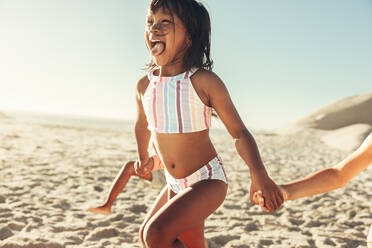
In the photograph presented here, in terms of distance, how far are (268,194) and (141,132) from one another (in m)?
1.17

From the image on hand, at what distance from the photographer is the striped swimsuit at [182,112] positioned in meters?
1.83

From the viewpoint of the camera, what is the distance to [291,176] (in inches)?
270

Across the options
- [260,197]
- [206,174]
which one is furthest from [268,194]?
[206,174]

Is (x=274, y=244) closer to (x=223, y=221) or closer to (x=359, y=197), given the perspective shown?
(x=223, y=221)

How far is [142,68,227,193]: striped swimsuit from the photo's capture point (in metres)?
1.83

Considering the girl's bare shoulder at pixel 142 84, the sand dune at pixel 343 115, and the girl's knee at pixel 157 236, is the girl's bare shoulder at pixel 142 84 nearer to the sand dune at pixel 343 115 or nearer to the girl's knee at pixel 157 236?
the girl's knee at pixel 157 236

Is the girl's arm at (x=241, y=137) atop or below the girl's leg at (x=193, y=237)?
atop

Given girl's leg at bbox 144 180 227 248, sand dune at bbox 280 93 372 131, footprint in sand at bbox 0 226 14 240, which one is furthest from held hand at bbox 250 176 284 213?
sand dune at bbox 280 93 372 131

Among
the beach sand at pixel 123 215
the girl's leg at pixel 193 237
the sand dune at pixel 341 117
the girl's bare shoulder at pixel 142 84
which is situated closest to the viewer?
the girl's leg at pixel 193 237

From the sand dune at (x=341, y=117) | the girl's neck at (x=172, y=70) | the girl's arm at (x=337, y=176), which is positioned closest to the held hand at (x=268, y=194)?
the girl's arm at (x=337, y=176)

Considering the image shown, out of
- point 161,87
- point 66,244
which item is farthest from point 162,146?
point 66,244

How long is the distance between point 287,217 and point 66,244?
2694 millimetres

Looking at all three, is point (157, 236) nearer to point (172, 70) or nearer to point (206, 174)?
point (206, 174)

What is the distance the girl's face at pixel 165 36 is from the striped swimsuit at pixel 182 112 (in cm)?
14
